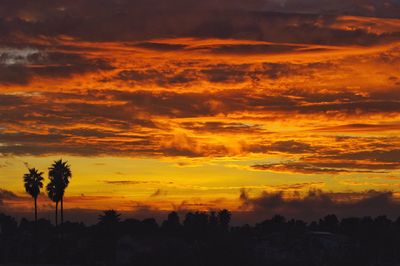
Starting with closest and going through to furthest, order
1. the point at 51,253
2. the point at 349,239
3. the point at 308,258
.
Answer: the point at 51,253
the point at 308,258
the point at 349,239

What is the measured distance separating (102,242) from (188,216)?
3221cm

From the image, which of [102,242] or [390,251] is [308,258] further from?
[102,242]

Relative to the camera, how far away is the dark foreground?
16788 cm

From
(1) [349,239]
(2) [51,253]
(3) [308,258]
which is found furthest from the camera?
(1) [349,239]

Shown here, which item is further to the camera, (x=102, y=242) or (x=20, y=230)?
(x=20, y=230)

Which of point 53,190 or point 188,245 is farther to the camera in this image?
point 188,245

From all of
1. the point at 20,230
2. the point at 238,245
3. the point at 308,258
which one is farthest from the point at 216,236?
the point at 20,230

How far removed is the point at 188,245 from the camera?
177250mm

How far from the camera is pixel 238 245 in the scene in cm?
17212

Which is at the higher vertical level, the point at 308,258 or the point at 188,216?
the point at 188,216

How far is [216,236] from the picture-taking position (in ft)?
571

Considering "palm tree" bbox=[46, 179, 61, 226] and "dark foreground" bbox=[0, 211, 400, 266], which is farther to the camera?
"dark foreground" bbox=[0, 211, 400, 266]

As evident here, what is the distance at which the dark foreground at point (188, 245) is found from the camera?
167875mm

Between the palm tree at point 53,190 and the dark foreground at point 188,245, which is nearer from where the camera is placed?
the palm tree at point 53,190
